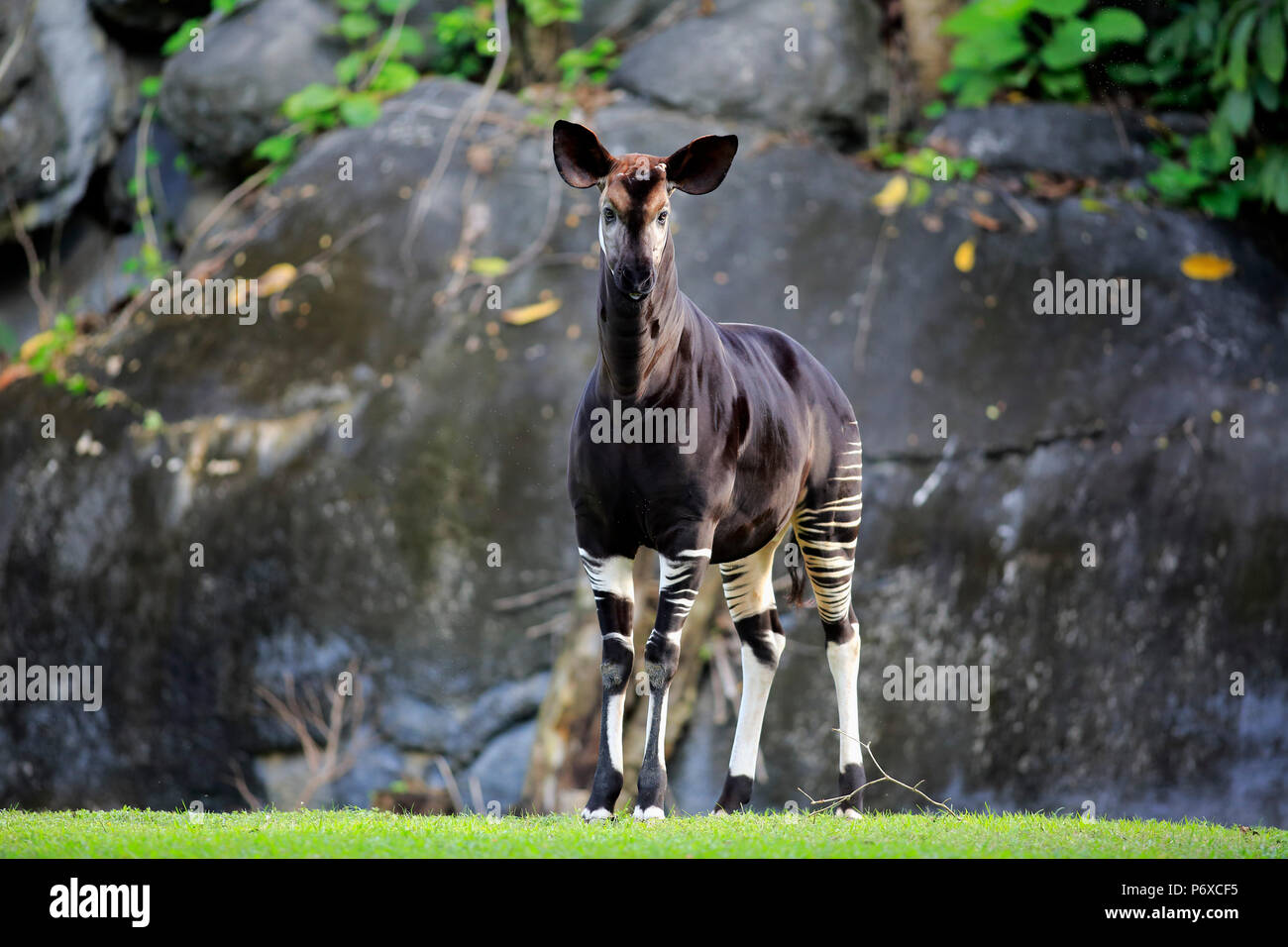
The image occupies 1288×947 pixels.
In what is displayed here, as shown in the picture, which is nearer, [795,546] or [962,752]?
[795,546]

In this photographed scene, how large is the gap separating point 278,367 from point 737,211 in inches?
152

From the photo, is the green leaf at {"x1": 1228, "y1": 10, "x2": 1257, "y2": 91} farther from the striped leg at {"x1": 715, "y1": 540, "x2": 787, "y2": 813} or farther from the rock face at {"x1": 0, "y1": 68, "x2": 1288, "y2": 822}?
the striped leg at {"x1": 715, "y1": 540, "x2": 787, "y2": 813}

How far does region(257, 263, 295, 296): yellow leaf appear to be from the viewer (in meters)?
10.9

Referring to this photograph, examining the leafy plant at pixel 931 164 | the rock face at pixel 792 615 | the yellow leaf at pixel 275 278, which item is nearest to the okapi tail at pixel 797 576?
the rock face at pixel 792 615

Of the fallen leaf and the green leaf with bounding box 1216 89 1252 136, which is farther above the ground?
the green leaf with bounding box 1216 89 1252 136

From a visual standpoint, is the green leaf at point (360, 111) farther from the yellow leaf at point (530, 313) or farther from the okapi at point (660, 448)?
the okapi at point (660, 448)

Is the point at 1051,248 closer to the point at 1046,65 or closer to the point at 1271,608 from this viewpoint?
the point at 1046,65

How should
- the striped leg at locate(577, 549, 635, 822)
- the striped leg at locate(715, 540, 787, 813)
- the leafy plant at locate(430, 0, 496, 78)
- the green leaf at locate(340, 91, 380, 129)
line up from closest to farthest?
the striped leg at locate(577, 549, 635, 822)
the striped leg at locate(715, 540, 787, 813)
the green leaf at locate(340, 91, 380, 129)
the leafy plant at locate(430, 0, 496, 78)

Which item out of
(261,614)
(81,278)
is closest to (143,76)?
(81,278)

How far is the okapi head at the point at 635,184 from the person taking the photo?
4.69 m

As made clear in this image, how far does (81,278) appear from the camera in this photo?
13.9 meters

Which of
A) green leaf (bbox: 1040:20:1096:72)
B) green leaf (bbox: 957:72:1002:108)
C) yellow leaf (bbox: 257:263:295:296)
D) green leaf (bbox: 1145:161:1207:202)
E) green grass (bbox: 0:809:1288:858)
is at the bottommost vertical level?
green grass (bbox: 0:809:1288:858)

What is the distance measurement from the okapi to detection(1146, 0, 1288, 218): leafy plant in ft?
21.1

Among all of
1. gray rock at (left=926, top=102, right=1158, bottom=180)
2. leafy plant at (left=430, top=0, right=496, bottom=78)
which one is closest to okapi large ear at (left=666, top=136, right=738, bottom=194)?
gray rock at (left=926, top=102, right=1158, bottom=180)
